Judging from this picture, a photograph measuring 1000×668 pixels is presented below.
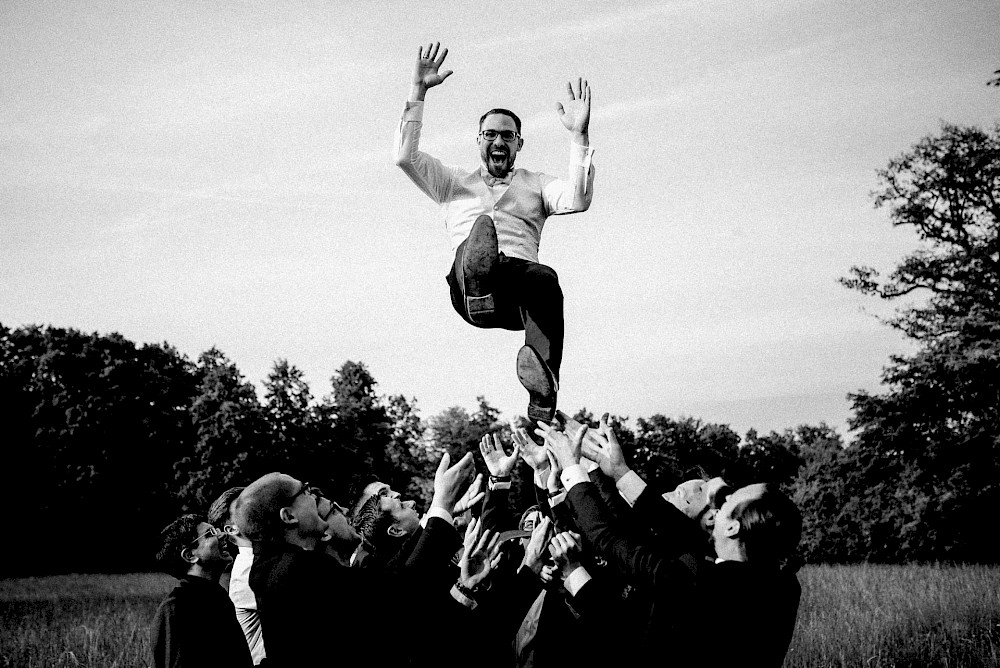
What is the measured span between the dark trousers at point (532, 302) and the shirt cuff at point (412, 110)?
0.85 m

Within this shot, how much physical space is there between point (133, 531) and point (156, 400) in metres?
6.22

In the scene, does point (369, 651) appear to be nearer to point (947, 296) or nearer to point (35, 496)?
point (947, 296)

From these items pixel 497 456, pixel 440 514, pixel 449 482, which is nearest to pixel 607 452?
pixel 497 456

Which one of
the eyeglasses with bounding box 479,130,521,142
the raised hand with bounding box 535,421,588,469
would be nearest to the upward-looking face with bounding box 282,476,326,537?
the raised hand with bounding box 535,421,588,469

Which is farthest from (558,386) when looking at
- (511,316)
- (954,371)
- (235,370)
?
(235,370)

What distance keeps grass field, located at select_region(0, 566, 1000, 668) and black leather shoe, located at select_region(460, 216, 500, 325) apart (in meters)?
9.13

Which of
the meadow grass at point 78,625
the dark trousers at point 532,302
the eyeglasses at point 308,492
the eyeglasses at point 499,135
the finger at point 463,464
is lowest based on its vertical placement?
the meadow grass at point 78,625

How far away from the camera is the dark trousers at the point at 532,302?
504 centimetres

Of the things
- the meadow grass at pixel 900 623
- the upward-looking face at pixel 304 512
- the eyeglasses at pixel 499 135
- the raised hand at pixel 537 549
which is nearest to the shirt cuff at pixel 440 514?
the upward-looking face at pixel 304 512

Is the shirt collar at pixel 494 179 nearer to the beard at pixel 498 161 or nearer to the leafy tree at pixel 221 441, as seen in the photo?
the beard at pixel 498 161

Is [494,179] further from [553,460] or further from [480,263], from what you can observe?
[553,460]

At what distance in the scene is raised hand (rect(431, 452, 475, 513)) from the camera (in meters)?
4.47

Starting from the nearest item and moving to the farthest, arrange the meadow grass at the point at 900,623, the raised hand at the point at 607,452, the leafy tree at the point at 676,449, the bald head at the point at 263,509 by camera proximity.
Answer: the bald head at the point at 263,509 → the raised hand at the point at 607,452 → the meadow grass at the point at 900,623 → the leafy tree at the point at 676,449

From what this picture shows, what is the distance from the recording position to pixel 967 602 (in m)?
14.9
